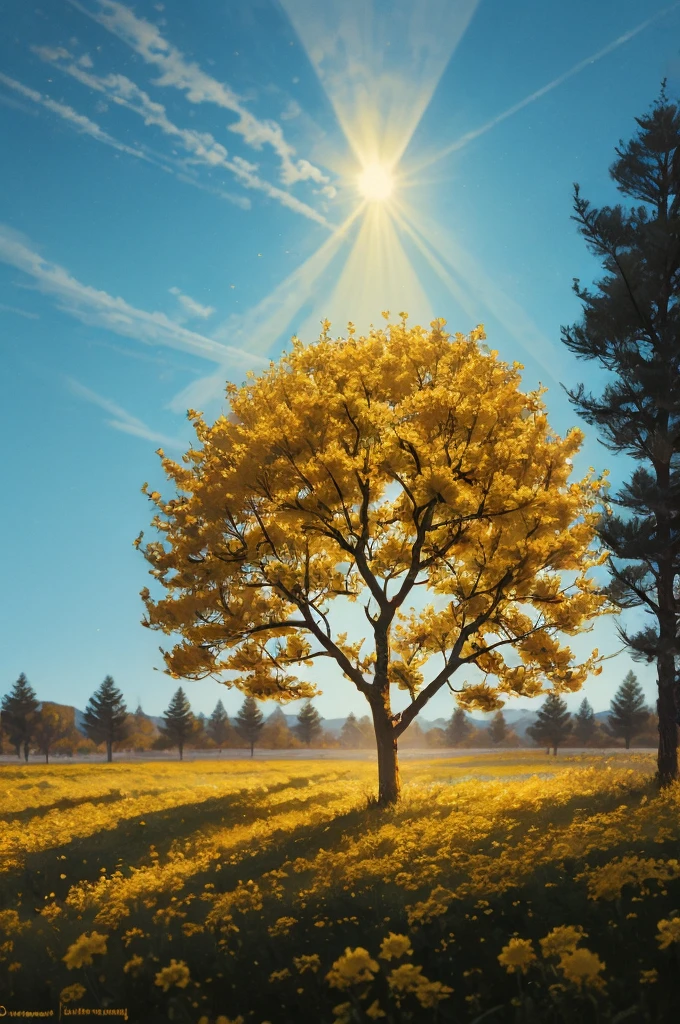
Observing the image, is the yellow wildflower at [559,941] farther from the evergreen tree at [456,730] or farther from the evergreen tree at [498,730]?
the evergreen tree at [456,730]

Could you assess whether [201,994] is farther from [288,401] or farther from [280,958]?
[288,401]

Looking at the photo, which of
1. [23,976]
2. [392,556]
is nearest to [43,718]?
[392,556]

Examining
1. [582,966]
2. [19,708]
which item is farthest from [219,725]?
[582,966]

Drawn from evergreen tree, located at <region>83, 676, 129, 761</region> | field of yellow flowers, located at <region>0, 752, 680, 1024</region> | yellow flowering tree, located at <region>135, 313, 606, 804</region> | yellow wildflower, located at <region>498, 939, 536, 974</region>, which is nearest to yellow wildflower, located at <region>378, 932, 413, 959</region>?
field of yellow flowers, located at <region>0, 752, 680, 1024</region>

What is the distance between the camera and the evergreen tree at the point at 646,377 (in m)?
13.9

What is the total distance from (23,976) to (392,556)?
1025 centimetres

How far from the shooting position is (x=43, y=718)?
210 feet

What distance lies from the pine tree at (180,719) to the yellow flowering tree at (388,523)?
4511 cm

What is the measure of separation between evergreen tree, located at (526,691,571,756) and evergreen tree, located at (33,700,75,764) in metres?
41.4

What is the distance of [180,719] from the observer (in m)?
59.5

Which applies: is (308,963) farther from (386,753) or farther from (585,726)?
(585,726)

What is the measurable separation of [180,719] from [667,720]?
51818 mm

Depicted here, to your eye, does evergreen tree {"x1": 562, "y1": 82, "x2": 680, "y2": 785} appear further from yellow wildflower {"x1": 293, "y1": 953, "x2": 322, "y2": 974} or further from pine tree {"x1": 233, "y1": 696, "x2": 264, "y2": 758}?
pine tree {"x1": 233, "y1": 696, "x2": 264, "y2": 758}

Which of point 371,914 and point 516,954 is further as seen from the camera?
point 371,914
